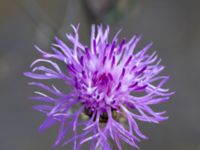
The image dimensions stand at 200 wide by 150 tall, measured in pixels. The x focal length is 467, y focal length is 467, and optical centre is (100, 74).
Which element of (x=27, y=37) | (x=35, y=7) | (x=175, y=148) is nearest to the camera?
(x=35, y=7)

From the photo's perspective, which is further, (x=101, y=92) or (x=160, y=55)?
(x=160, y=55)

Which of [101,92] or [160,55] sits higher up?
[160,55]

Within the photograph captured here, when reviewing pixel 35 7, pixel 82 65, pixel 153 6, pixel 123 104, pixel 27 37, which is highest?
pixel 153 6

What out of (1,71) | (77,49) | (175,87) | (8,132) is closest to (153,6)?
(175,87)

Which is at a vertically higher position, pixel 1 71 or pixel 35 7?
pixel 35 7

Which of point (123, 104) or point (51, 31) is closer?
point (123, 104)

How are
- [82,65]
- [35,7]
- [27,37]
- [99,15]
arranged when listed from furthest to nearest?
[27,37], [35,7], [99,15], [82,65]

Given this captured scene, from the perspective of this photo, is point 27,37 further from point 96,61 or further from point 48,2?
point 96,61
